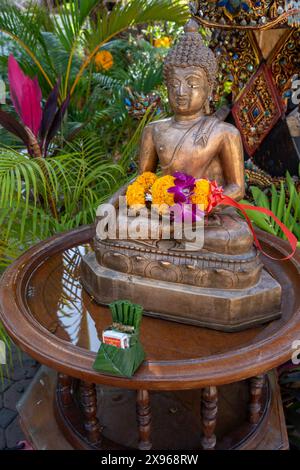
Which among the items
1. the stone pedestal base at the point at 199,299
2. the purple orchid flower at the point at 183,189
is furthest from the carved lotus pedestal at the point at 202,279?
the purple orchid flower at the point at 183,189

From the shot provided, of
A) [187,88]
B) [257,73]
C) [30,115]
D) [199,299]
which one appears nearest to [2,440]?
[199,299]

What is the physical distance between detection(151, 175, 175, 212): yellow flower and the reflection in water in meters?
0.50

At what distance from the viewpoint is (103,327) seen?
4.90 feet

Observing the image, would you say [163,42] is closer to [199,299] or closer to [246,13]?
[246,13]

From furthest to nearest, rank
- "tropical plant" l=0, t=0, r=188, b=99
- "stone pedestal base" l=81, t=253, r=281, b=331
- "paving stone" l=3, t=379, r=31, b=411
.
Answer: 1. "tropical plant" l=0, t=0, r=188, b=99
2. "paving stone" l=3, t=379, r=31, b=411
3. "stone pedestal base" l=81, t=253, r=281, b=331

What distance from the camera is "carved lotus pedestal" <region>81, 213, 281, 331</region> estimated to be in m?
1.41

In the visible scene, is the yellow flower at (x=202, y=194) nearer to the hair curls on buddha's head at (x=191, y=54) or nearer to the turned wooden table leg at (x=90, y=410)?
the hair curls on buddha's head at (x=191, y=54)

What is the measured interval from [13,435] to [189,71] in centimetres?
181

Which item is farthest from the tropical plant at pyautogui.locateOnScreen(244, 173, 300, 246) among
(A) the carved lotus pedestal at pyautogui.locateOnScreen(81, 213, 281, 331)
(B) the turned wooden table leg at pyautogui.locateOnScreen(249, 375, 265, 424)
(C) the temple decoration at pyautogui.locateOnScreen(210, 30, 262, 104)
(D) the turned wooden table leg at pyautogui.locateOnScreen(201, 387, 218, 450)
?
(D) the turned wooden table leg at pyautogui.locateOnScreen(201, 387, 218, 450)

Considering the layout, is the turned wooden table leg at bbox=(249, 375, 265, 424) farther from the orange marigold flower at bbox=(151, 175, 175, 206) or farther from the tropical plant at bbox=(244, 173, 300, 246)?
the tropical plant at bbox=(244, 173, 300, 246)

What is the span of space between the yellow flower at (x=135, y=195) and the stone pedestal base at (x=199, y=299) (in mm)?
271

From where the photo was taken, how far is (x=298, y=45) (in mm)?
2357
